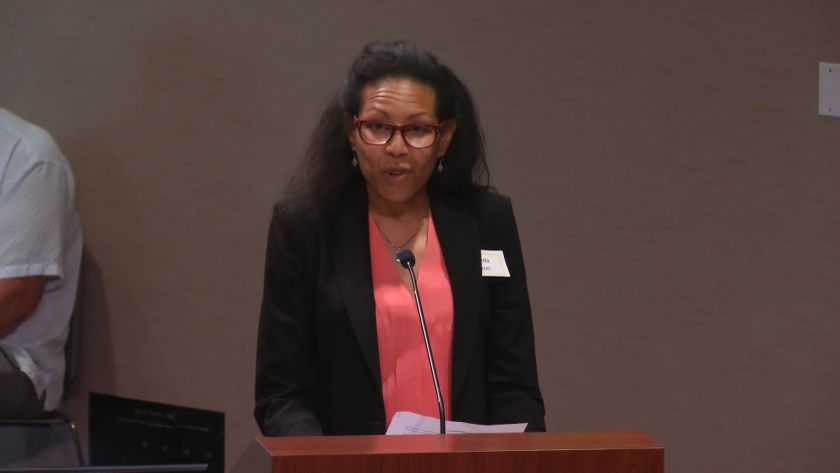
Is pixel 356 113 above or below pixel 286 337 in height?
above

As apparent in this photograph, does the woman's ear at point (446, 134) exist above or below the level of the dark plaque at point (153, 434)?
above

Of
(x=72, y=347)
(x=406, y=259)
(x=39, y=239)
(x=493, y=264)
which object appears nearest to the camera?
(x=406, y=259)

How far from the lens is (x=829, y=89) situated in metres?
2.97

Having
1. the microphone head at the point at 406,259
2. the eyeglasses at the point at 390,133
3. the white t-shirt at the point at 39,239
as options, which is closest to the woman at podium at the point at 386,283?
the eyeglasses at the point at 390,133

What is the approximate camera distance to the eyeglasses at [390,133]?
5.86 ft

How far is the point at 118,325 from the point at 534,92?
1503mm

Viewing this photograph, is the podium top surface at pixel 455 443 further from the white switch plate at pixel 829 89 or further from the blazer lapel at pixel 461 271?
the white switch plate at pixel 829 89

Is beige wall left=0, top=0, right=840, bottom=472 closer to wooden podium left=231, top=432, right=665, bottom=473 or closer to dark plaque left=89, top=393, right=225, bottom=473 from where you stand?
dark plaque left=89, top=393, right=225, bottom=473

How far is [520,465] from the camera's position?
108 centimetres

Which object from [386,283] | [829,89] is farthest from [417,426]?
[829,89]

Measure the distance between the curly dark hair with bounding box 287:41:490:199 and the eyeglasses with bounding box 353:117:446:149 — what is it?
7 cm

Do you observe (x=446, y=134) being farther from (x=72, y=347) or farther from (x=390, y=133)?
(x=72, y=347)

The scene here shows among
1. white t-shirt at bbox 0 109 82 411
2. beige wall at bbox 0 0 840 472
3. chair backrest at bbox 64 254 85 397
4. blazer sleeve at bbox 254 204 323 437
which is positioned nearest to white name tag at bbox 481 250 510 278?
blazer sleeve at bbox 254 204 323 437

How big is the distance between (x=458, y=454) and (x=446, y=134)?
0.98 metres
